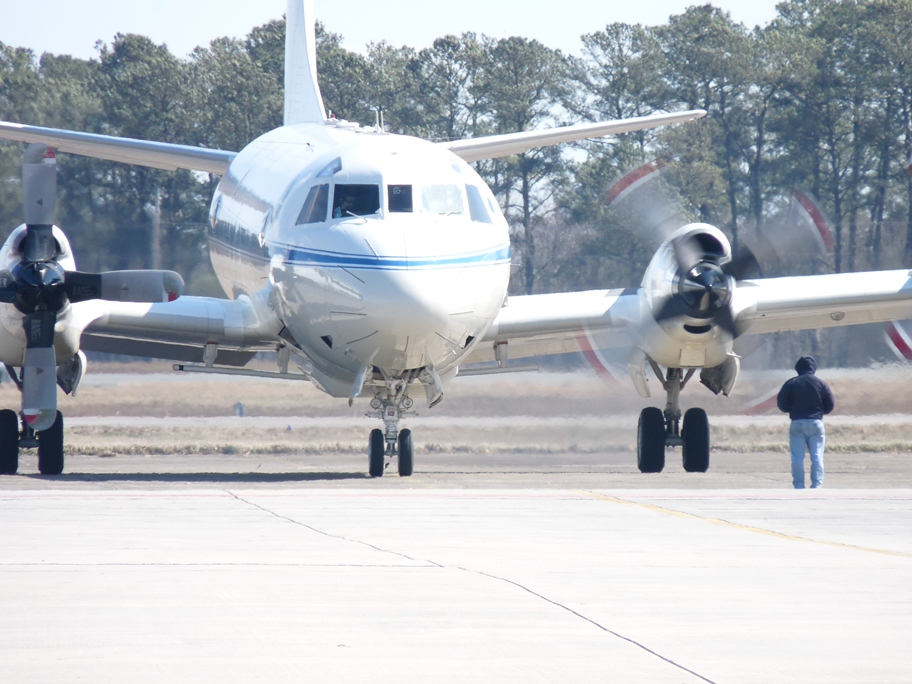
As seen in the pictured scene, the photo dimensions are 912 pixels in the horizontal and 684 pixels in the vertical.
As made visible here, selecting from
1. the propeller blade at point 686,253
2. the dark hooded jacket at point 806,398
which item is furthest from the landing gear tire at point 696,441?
the dark hooded jacket at point 806,398

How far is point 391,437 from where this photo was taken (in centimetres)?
1576

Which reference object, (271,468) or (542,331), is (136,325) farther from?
(542,331)

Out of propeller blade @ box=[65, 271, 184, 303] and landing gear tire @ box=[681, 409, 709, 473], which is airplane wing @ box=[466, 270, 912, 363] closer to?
landing gear tire @ box=[681, 409, 709, 473]

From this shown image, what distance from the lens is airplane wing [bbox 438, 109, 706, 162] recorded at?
18.9 metres

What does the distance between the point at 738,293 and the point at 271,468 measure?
6727 mm

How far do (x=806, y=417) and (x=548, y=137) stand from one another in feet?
18.8
